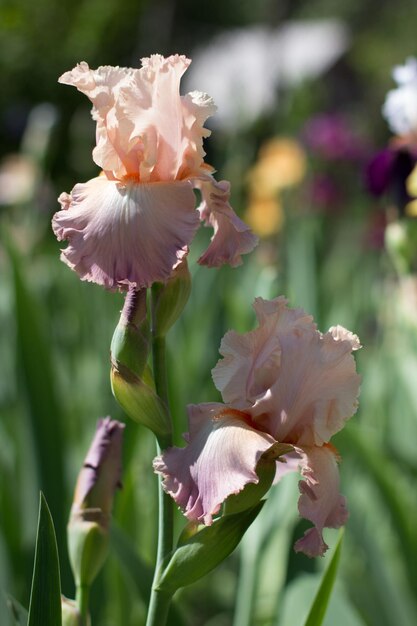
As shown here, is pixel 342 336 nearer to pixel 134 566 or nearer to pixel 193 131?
pixel 193 131

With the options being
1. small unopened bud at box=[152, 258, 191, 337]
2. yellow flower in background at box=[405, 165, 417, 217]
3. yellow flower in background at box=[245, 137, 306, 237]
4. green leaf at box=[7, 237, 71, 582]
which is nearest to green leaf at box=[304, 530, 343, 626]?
small unopened bud at box=[152, 258, 191, 337]

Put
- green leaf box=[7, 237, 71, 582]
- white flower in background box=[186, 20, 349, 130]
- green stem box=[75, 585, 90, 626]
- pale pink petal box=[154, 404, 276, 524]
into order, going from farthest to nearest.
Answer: white flower in background box=[186, 20, 349, 130] < green leaf box=[7, 237, 71, 582] < green stem box=[75, 585, 90, 626] < pale pink petal box=[154, 404, 276, 524]

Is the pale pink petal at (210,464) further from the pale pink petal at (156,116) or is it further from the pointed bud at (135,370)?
the pale pink petal at (156,116)

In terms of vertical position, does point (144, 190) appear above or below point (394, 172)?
below

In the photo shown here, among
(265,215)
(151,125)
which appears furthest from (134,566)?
(265,215)

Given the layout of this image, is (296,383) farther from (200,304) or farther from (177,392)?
(200,304)

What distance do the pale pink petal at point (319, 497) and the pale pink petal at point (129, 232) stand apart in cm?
12

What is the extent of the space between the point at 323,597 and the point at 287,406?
0.51 feet

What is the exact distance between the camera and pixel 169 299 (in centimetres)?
44

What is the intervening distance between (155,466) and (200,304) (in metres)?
1.30

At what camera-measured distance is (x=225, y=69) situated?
811cm

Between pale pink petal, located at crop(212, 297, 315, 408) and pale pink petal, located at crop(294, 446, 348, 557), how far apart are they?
0.04m

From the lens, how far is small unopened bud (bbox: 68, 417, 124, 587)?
0.53 m

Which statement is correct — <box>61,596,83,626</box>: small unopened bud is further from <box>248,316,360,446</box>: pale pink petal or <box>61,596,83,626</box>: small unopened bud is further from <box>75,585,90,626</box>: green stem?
<box>248,316,360,446</box>: pale pink petal
